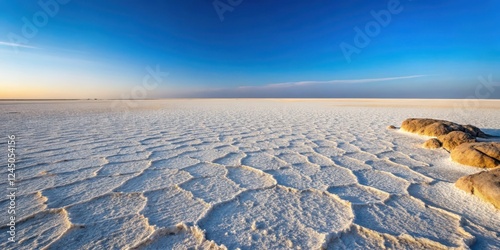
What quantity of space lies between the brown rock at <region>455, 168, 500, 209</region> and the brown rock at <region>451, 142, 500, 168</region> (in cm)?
73

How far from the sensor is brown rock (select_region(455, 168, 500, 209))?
1468 millimetres

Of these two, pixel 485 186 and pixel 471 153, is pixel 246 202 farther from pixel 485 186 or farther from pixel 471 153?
pixel 471 153

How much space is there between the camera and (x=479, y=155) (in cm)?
227

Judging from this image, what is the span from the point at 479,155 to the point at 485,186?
98 cm

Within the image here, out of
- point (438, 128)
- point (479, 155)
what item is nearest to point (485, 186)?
point (479, 155)

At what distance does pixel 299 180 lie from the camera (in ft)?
6.56

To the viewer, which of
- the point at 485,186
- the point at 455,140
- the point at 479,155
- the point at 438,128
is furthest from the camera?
the point at 438,128

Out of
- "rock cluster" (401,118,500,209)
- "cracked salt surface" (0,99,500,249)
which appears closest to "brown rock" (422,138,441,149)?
"rock cluster" (401,118,500,209)

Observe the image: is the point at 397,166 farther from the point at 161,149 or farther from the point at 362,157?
the point at 161,149

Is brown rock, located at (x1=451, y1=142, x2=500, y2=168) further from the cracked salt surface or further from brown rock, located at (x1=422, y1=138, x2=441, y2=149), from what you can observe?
brown rock, located at (x1=422, y1=138, x2=441, y2=149)

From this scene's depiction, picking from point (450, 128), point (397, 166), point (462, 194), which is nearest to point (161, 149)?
point (397, 166)

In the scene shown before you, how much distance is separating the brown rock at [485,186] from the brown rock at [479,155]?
28.9 inches

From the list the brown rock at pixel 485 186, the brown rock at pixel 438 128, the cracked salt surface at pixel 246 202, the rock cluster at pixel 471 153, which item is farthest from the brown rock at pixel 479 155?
the brown rock at pixel 438 128

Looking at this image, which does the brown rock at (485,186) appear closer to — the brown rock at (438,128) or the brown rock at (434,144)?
the brown rock at (434,144)
